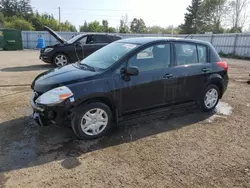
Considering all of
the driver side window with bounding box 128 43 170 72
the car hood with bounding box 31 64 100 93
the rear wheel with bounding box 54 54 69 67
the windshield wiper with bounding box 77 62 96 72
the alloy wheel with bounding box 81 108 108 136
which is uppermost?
the driver side window with bounding box 128 43 170 72

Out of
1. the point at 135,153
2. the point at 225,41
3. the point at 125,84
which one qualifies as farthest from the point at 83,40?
the point at 225,41

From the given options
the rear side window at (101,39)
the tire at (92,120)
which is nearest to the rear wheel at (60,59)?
the rear side window at (101,39)

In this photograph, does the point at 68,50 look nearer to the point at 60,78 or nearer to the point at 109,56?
the point at 109,56

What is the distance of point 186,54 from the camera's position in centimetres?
463

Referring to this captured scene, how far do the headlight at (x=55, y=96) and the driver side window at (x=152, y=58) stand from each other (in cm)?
119

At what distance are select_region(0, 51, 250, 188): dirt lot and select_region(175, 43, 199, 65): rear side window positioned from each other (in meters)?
1.18

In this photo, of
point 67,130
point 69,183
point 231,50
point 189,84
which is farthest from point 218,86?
point 231,50

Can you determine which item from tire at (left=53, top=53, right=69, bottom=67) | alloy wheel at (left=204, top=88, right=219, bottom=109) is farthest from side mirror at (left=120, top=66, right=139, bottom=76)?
tire at (left=53, top=53, right=69, bottom=67)

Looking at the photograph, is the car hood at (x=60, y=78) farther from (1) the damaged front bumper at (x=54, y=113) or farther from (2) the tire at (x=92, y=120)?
(2) the tire at (x=92, y=120)

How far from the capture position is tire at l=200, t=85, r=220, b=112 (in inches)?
196

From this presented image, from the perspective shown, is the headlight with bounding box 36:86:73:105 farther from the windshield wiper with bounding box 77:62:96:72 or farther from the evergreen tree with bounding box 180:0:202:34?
the evergreen tree with bounding box 180:0:202:34

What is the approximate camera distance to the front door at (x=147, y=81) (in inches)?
153

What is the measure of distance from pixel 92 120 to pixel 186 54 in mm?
2399

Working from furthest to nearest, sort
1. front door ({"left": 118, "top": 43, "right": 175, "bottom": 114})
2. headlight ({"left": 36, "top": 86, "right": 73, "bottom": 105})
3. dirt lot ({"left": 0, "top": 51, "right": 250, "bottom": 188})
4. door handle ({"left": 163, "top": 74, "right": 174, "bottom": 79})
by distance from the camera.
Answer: door handle ({"left": 163, "top": 74, "right": 174, "bottom": 79}) < front door ({"left": 118, "top": 43, "right": 175, "bottom": 114}) < headlight ({"left": 36, "top": 86, "right": 73, "bottom": 105}) < dirt lot ({"left": 0, "top": 51, "right": 250, "bottom": 188})
